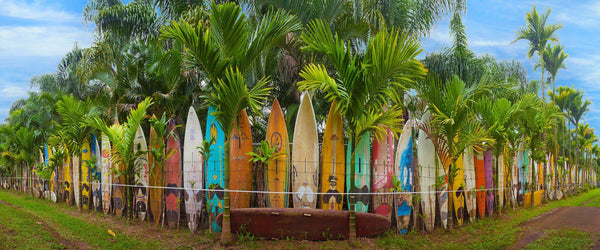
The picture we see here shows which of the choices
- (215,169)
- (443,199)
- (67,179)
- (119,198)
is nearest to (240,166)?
(215,169)

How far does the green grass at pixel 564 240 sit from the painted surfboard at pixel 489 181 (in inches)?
84.0

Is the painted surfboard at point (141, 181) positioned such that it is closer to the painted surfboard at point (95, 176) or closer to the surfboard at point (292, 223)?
the painted surfboard at point (95, 176)

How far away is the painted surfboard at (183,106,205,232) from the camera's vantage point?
7.18 meters

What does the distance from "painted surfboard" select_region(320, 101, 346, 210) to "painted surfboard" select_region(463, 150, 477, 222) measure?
2.92 metres

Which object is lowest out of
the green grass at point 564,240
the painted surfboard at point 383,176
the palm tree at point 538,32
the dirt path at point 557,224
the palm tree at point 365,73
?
the dirt path at point 557,224

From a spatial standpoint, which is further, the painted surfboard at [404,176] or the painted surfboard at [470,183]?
the painted surfboard at [470,183]

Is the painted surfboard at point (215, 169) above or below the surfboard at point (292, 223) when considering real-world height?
above

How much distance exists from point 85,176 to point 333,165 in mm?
7472

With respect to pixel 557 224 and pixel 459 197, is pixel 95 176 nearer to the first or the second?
pixel 459 197

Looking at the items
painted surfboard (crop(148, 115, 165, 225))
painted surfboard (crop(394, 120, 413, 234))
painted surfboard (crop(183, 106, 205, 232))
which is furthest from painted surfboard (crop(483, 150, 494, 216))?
painted surfboard (crop(148, 115, 165, 225))

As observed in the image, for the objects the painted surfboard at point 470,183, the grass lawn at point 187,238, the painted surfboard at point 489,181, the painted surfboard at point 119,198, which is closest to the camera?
the grass lawn at point 187,238

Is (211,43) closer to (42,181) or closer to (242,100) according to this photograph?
(242,100)

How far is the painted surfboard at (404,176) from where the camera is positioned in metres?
6.98

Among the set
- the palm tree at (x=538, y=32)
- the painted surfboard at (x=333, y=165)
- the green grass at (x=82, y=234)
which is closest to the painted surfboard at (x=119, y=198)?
the green grass at (x=82, y=234)
